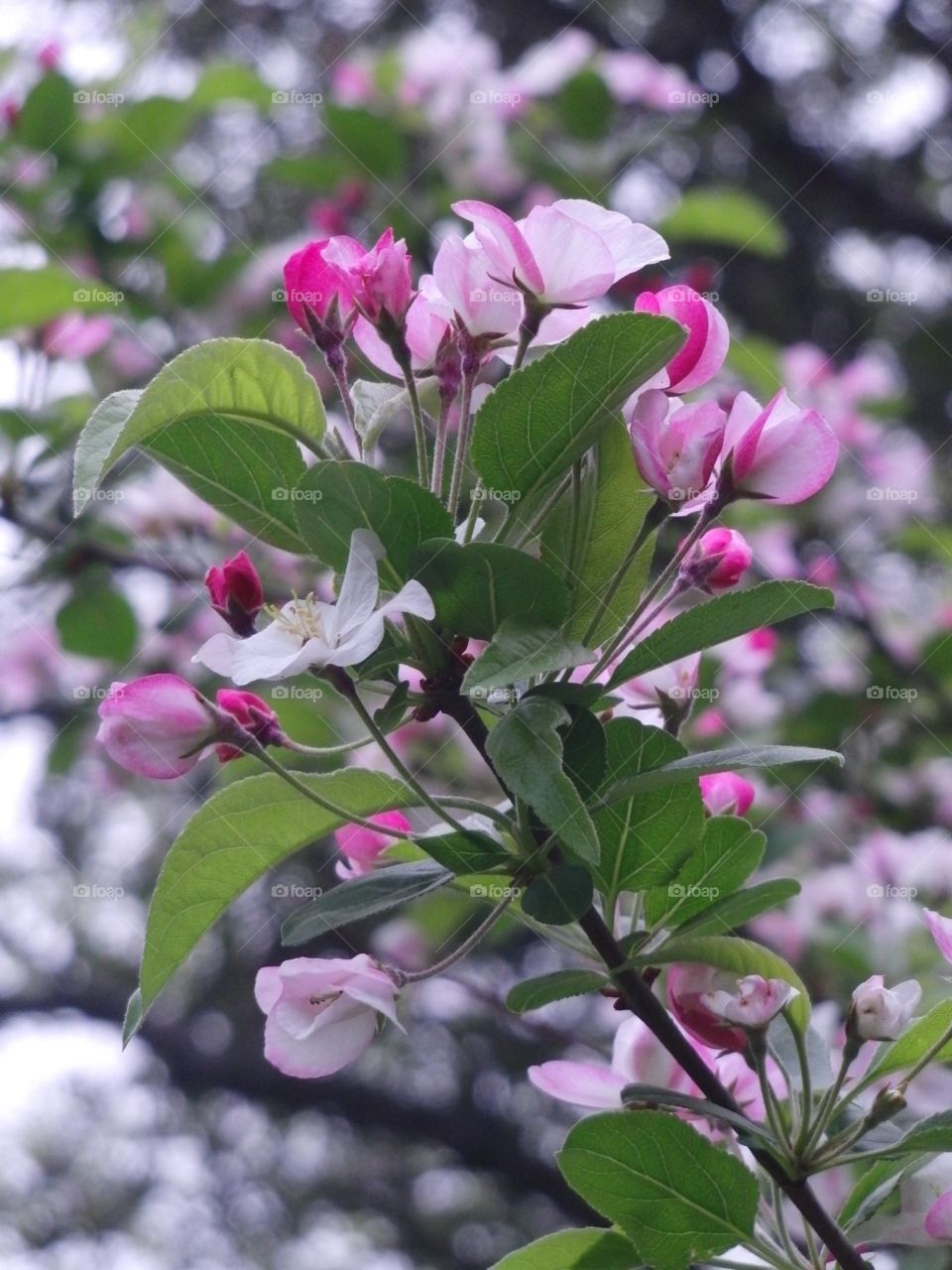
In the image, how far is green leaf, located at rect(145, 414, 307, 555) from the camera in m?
0.74

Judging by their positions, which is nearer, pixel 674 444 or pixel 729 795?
pixel 674 444

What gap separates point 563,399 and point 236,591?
21 centimetres

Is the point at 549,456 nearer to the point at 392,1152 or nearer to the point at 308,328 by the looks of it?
the point at 308,328

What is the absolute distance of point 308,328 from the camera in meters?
0.81

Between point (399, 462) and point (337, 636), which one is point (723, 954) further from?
point (399, 462)

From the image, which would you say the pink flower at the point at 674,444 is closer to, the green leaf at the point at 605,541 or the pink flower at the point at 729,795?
the green leaf at the point at 605,541

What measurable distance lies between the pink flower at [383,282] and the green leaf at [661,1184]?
43 cm

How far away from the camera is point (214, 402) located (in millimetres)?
724

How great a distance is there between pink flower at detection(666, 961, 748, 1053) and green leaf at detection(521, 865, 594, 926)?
0.35 ft

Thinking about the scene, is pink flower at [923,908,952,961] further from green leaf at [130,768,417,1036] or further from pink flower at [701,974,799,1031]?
green leaf at [130,768,417,1036]

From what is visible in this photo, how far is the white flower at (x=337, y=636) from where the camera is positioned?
0.67 meters
